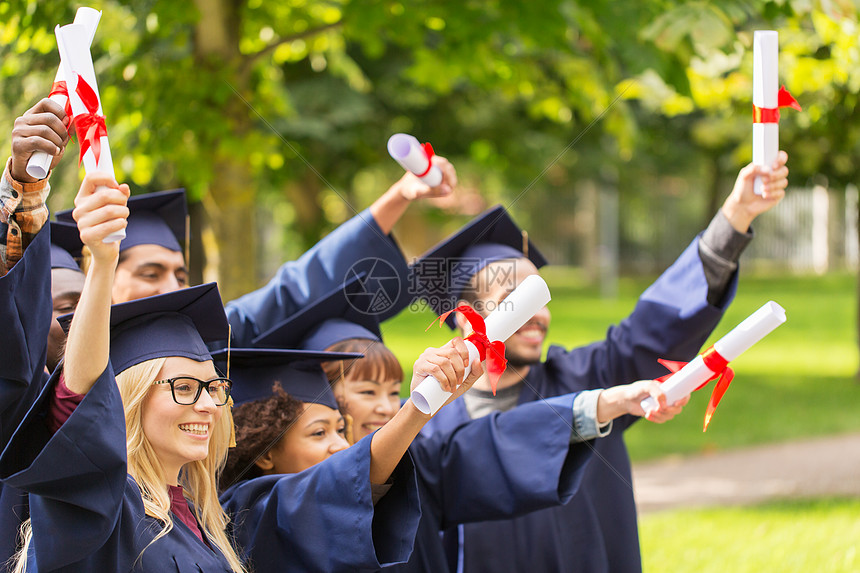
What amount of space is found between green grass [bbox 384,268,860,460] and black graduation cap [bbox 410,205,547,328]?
14.4 inches

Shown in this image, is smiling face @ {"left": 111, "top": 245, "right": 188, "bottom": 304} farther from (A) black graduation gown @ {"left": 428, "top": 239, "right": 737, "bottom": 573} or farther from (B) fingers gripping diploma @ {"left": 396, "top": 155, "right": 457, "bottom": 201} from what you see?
(A) black graduation gown @ {"left": 428, "top": 239, "right": 737, "bottom": 573}

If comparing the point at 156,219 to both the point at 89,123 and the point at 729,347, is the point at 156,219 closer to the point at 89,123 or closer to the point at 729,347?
the point at 89,123

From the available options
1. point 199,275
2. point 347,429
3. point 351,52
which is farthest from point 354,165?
point 347,429

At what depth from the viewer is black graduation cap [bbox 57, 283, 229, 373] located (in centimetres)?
216

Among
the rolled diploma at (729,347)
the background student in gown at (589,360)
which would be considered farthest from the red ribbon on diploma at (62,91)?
the rolled diploma at (729,347)

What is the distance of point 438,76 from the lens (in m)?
5.66

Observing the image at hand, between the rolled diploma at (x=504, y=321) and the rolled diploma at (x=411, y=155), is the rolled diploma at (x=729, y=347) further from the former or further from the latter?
the rolled diploma at (x=411, y=155)

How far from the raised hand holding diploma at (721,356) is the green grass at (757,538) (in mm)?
2834

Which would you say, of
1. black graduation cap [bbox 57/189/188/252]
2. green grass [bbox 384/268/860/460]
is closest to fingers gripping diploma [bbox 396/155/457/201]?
green grass [bbox 384/268/860/460]

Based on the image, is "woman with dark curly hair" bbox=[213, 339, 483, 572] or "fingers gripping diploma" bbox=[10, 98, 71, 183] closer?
"fingers gripping diploma" bbox=[10, 98, 71, 183]

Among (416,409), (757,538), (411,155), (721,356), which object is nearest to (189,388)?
(416,409)

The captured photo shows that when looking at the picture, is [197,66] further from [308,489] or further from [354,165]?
[354,165]

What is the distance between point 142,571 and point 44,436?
0.37 meters

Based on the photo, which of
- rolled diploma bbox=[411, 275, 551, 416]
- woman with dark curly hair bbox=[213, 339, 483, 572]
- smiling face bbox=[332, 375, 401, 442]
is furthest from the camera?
smiling face bbox=[332, 375, 401, 442]
